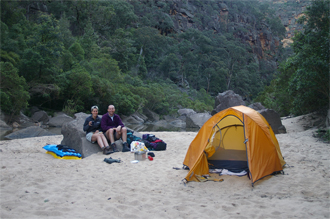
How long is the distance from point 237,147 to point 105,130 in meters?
3.76

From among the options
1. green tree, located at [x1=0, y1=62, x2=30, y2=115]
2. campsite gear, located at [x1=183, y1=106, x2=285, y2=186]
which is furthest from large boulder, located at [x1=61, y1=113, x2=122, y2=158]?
green tree, located at [x1=0, y1=62, x2=30, y2=115]

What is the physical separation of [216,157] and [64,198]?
3.37 meters

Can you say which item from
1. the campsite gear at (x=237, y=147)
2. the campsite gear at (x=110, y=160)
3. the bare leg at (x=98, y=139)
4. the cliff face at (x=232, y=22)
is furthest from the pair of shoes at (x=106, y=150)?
the cliff face at (x=232, y=22)

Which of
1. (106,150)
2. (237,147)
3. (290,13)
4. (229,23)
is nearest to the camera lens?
(237,147)

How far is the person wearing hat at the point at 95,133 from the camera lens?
6707 mm

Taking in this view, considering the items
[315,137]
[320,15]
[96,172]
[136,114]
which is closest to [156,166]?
[96,172]

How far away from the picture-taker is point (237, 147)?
18.1 ft

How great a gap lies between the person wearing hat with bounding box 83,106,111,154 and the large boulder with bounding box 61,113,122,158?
0.17m

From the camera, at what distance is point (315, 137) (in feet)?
28.8

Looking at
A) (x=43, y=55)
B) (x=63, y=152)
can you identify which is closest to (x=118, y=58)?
(x=43, y=55)

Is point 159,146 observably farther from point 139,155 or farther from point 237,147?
point 237,147

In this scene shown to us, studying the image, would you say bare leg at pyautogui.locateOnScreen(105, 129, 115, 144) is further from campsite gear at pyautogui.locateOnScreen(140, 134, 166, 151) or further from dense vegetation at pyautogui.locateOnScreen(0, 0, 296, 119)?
dense vegetation at pyautogui.locateOnScreen(0, 0, 296, 119)

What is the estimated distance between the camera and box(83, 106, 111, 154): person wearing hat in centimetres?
671

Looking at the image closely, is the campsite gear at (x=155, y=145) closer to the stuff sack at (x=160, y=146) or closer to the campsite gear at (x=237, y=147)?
the stuff sack at (x=160, y=146)
